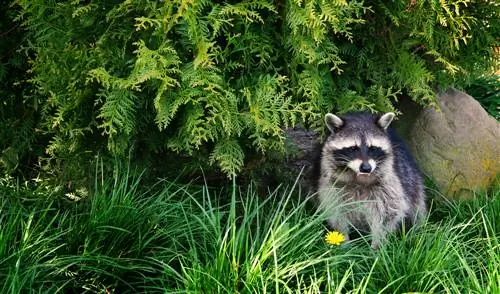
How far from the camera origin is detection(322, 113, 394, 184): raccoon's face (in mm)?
4797

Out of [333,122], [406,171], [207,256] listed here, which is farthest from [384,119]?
[207,256]

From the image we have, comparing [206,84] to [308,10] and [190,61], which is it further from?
[308,10]

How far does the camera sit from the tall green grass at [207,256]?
12.0 ft

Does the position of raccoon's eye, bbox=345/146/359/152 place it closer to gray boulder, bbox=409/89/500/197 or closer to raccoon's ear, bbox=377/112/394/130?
raccoon's ear, bbox=377/112/394/130

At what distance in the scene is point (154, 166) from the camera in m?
5.34

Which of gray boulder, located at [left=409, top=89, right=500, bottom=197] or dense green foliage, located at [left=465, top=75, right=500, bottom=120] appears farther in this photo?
dense green foliage, located at [left=465, top=75, right=500, bottom=120]

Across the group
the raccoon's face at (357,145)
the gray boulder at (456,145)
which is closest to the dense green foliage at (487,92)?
the gray boulder at (456,145)

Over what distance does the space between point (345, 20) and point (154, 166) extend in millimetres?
1758

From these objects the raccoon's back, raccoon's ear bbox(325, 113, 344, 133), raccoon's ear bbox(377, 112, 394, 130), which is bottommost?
the raccoon's back

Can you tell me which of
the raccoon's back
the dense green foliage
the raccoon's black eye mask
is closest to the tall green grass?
the raccoon's back

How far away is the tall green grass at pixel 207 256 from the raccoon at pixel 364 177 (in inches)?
11.1

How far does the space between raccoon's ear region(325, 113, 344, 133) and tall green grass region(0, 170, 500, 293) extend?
756mm

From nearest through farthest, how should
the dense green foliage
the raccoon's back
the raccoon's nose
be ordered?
the raccoon's nose, the raccoon's back, the dense green foliage

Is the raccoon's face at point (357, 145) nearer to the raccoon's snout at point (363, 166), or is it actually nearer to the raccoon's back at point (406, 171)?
the raccoon's snout at point (363, 166)
